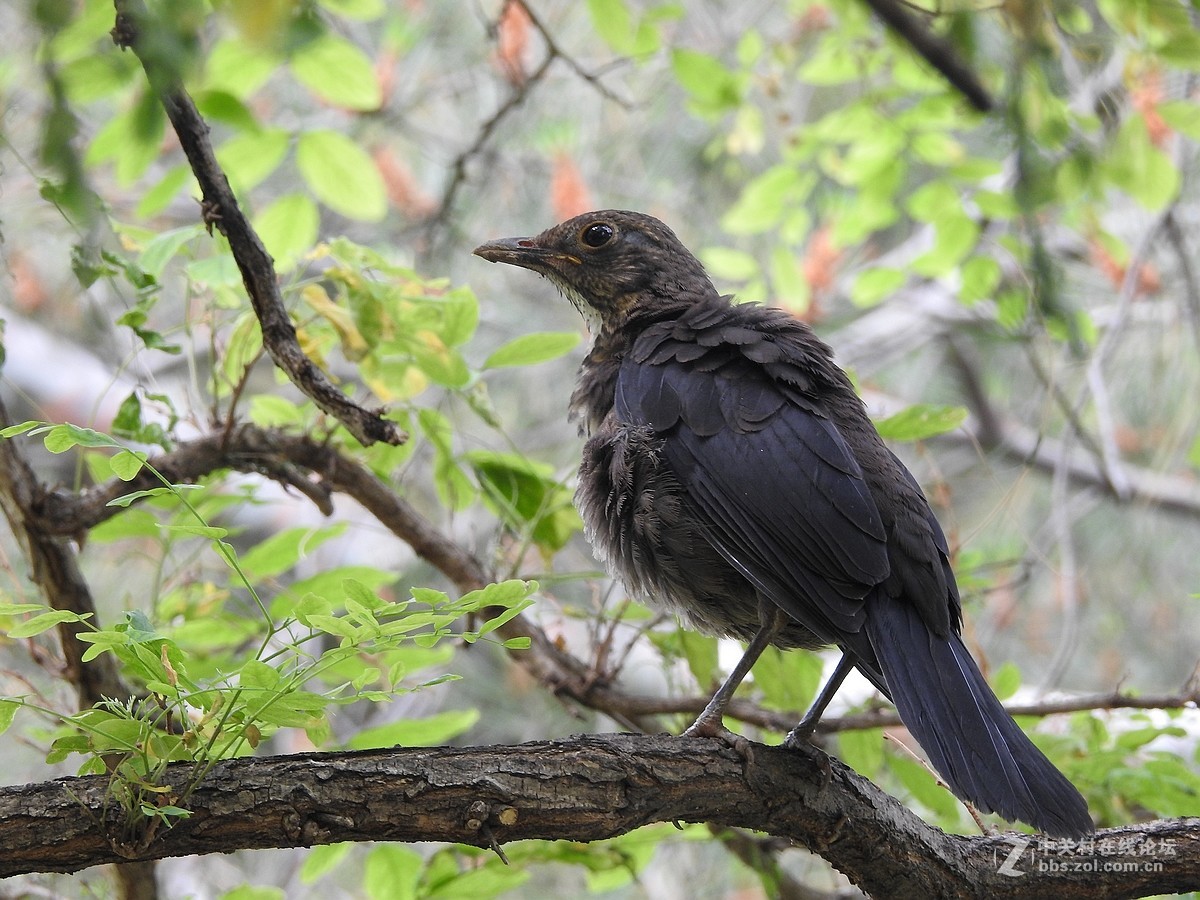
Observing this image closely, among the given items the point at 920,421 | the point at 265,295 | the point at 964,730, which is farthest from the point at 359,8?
the point at 964,730

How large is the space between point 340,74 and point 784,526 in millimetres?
2036

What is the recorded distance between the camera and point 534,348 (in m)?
2.89

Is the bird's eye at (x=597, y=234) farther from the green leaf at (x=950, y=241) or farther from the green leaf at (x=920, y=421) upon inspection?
the green leaf at (x=950, y=241)

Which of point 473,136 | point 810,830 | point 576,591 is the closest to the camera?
point 810,830

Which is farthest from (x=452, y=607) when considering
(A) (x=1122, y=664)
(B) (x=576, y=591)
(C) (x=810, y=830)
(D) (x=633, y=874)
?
(A) (x=1122, y=664)

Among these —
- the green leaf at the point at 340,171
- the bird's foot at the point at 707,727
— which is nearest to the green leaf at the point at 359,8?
the green leaf at the point at 340,171

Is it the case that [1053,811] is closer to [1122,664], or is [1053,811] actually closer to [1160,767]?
[1160,767]

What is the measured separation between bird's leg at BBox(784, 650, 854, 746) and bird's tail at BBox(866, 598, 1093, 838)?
15 centimetres

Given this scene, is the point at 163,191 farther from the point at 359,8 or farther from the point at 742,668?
the point at 742,668

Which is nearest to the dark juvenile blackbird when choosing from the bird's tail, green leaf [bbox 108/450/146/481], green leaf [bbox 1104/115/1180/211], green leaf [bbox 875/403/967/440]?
the bird's tail

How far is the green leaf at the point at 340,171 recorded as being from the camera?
11.3 feet

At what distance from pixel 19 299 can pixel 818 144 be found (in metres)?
4.31

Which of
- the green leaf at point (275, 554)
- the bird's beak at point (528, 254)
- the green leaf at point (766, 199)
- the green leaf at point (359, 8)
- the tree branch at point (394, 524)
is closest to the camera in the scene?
the tree branch at point (394, 524)

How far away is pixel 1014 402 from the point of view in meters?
8.10
